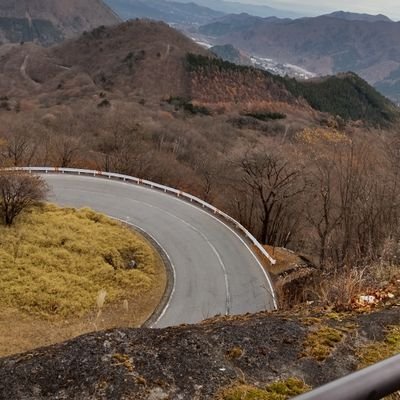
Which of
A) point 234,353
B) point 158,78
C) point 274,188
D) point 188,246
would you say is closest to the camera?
point 234,353

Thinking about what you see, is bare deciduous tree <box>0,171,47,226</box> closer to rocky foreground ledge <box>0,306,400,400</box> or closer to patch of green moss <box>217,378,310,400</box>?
rocky foreground ledge <box>0,306,400,400</box>

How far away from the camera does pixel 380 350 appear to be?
5152 millimetres

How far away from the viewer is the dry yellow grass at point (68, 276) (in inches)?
715

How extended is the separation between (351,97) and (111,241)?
523ft

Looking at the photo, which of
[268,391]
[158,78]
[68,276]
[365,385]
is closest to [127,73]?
[158,78]

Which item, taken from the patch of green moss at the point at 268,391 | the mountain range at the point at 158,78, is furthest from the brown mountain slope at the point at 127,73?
the patch of green moss at the point at 268,391

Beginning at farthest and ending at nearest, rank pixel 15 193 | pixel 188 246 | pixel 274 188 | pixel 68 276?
pixel 274 188, pixel 188 246, pixel 15 193, pixel 68 276

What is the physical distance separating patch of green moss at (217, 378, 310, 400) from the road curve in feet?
44.3

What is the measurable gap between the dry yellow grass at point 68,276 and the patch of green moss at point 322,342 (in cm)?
1333

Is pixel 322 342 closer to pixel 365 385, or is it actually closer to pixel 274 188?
pixel 365 385

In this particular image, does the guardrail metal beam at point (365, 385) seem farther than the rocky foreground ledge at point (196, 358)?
No

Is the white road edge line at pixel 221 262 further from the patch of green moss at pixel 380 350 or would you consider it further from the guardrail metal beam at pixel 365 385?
the guardrail metal beam at pixel 365 385

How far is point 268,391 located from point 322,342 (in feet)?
4.02

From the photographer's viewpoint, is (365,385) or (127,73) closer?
(365,385)
